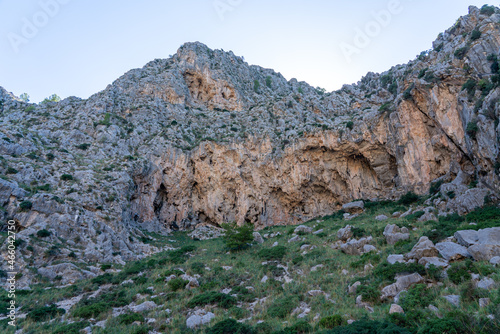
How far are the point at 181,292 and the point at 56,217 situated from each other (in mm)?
18755

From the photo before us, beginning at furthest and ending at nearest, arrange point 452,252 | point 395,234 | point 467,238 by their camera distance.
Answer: point 395,234 < point 467,238 < point 452,252

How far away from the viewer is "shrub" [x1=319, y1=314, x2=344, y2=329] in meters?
9.27

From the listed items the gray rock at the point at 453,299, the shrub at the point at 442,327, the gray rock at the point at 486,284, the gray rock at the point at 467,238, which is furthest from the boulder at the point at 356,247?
the shrub at the point at 442,327

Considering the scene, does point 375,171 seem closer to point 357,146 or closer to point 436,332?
point 357,146

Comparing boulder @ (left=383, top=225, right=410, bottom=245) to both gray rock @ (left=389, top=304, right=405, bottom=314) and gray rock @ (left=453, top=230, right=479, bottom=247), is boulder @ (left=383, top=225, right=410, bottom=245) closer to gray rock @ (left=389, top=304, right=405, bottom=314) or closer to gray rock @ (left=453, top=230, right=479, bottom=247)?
gray rock @ (left=453, top=230, right=479, bottom=247)

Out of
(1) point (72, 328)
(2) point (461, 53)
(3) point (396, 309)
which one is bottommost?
(3) point (396, 309)

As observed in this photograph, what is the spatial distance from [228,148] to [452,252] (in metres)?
39.1

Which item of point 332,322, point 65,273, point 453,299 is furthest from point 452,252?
point 65,273

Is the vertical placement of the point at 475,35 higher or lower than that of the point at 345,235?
higher

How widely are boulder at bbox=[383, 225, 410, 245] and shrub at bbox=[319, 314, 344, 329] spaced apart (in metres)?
11.6

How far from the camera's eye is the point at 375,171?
1617 inches

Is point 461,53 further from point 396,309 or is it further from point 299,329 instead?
point 299,329

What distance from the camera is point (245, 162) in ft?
159

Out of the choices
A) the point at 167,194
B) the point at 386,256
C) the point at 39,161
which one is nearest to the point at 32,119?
the point at 39,161
